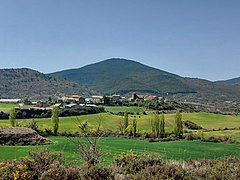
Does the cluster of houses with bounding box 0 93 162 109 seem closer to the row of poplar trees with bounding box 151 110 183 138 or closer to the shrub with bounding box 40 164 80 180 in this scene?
the row of poplar trees with bounding box 151 110 183 138

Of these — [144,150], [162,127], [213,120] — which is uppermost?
[213,120]

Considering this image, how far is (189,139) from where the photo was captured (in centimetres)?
5991

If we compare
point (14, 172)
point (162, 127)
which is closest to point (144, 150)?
point (162, 127)

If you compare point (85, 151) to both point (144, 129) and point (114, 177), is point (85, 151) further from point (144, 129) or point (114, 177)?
A: point (144, 129)

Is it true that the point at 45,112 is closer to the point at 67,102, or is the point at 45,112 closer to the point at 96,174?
the point at 67,102

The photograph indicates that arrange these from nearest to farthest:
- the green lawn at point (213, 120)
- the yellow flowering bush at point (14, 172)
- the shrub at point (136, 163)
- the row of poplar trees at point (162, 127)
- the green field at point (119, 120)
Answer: the yellow flowering bush at point (14, 172)
the shrub at point (136, 163)
the row of poplar trees at point (162, 127)
the green field at point (119, 120)
the green lawn at point (213, 120)

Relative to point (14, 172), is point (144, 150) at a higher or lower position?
lower

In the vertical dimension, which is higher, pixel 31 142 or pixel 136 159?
pixel 136 159

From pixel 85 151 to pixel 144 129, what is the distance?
55.2 metres

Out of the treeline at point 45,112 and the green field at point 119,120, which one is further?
the treeline at point 45,112

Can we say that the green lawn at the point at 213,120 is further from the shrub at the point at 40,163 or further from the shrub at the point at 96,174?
the shrub at the point at 96,174

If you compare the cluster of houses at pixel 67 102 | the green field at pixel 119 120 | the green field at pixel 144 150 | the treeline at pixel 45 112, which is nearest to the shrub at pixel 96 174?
the green field at pixel 144 150

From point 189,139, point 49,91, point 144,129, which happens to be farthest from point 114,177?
point 49,91

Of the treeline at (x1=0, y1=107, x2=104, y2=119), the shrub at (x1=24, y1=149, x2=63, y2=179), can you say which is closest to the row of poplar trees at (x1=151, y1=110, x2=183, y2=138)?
the treeline at (x1=0, y1=107, x2=104, y2=119)
